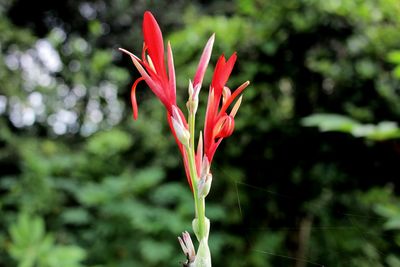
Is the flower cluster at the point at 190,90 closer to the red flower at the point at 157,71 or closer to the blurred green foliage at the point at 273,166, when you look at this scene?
the red flower at the point at 157,71

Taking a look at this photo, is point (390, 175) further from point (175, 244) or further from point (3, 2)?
point (3, 2)

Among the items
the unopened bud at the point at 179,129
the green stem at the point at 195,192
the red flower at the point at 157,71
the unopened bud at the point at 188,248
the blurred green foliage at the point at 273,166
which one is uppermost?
the red flower at the point at 157,71

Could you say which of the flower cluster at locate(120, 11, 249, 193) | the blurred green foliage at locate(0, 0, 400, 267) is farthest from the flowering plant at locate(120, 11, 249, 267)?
the blurred green foliage at locate(0, 0, 400, 267)

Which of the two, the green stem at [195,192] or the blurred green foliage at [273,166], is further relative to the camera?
the blurred green foliage at [273,166]

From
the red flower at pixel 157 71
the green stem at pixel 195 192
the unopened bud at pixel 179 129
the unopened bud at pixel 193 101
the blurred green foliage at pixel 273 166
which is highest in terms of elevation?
the red flower at pixel 157 71

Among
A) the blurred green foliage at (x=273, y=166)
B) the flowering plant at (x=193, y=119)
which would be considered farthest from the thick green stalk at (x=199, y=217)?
the blurred green foliage at (x=273, y=166)

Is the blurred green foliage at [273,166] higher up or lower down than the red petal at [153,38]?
lower down

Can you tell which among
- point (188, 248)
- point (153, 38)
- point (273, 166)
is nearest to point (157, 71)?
point (153, 38)

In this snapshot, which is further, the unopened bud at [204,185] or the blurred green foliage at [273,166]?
the blurred green foliage at [273,166]

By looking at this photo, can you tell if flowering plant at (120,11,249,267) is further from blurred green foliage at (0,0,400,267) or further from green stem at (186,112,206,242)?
blurred green foliage at (0,0,400,267)

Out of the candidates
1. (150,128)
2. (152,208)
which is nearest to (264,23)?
(152,208)

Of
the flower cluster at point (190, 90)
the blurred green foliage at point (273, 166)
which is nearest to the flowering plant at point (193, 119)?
the flower cluster at point (190, 90)

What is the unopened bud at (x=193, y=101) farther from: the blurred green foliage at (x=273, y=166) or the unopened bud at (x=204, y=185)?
the blurred green foliage at (x=273, y=166)
